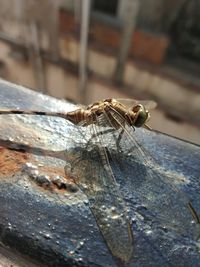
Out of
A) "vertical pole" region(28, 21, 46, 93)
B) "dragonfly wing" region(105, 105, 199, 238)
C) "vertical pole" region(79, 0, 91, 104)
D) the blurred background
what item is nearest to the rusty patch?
"dragonfly wing" region(105, 105, 199, 238)

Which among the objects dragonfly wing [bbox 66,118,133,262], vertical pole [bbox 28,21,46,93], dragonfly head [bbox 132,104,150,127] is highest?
dragonfly head [bbox 132,104,150,127]

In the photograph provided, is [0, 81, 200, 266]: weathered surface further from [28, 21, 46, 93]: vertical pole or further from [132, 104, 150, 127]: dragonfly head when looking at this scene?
[28, 21, 46, 93]: vertical pole

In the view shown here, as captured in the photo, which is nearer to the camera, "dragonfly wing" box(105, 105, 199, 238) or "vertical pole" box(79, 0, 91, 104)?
"dragonfly wing" box(105, 105, 199, 238)

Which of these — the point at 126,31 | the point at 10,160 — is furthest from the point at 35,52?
the point at 10,160

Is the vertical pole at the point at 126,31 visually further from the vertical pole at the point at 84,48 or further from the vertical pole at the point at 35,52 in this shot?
the vertical pole at the point at 35,52

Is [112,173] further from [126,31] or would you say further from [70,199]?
[126,31]

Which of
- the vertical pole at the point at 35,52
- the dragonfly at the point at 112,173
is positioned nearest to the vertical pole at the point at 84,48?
the vertical pole at the point at 35,52
